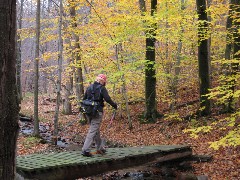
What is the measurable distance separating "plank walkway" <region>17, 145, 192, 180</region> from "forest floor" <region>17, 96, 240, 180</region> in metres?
1.61

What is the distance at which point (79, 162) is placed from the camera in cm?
744

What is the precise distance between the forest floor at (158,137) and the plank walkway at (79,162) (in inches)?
63.3

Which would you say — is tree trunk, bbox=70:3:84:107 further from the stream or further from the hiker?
the hiker

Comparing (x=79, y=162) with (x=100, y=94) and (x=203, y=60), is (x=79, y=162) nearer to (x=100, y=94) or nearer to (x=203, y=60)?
(x=100, y=94)

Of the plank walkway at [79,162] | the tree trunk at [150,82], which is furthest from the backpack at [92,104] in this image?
the tree trunk at [150,82]

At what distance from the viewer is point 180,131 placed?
1445cm

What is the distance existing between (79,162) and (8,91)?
15.7ft

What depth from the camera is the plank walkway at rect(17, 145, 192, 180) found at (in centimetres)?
671

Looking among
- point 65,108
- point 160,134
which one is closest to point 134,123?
point 160,134

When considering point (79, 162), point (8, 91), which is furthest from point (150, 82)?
point (8, 91)

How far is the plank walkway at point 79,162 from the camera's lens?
6707mm

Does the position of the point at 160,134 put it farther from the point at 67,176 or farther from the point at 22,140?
the point at 67,176

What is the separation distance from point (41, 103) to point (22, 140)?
58.7 feet

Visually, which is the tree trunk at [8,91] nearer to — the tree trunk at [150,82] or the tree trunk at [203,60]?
the tree trunk at [203,60]
